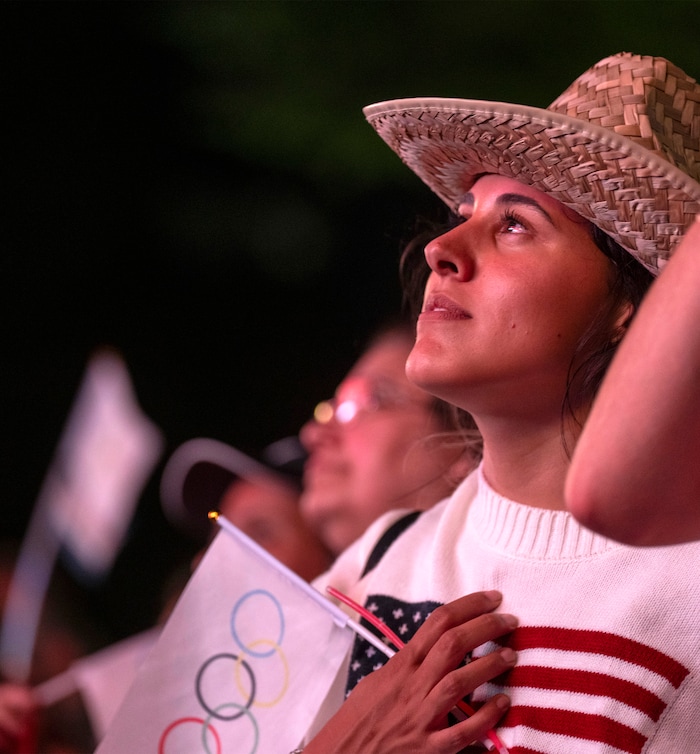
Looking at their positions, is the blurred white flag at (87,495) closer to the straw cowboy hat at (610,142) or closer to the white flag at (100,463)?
the white flag at (100,463)

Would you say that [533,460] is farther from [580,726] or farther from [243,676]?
[243,676]

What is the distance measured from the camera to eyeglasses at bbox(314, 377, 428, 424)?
6.62 feet

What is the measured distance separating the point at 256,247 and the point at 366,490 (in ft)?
2.99

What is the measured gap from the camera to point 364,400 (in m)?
2.05

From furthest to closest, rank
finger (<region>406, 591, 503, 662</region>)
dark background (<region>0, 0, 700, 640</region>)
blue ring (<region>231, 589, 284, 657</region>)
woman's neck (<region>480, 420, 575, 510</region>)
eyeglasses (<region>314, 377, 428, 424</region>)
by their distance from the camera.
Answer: dark background (<region>0, 0, 700, 640</region>) → eyeglasses (<region>314, 377, 428, 424</region>) → blue ring (<region>231, 589, 284, 657</region>) → woman's neck (<region>480, 420, 575, 510</region>) → finger (<region>406, 591, 503, 662</region>)

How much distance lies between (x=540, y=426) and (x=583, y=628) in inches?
10.6

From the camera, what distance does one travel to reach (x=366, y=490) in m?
1.96

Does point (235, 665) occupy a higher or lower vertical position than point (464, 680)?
higher

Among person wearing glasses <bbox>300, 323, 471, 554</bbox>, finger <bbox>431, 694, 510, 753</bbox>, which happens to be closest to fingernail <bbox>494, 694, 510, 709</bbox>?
finger <bbox>431, 694, 510, 753</bbox>

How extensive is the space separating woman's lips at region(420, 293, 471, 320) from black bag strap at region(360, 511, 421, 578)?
39 cm

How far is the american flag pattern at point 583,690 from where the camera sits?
1011mm

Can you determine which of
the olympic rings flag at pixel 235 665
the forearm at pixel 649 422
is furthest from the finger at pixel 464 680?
the forearm at pixel 649 422

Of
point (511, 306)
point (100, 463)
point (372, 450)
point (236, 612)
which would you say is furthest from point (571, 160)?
point (100, 463)

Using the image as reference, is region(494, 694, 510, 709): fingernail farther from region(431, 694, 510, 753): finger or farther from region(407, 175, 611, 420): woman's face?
region(407, 175, 611, 420): woman's face
